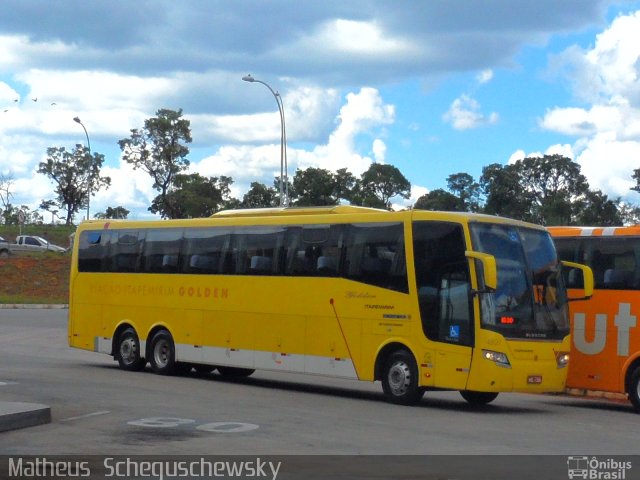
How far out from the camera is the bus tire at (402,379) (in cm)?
1839

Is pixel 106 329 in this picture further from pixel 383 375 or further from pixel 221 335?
pixel 383 375

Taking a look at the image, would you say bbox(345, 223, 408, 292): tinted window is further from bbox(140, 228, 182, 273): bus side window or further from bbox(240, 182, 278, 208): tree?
bbox(240, 182, 278, 208): tree

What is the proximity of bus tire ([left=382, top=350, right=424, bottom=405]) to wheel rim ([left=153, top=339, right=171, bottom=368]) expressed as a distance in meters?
6.25

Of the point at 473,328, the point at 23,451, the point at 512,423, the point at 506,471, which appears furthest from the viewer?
the point at 473,328

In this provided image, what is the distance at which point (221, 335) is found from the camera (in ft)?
73.3

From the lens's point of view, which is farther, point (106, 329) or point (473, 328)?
point (106, 329)

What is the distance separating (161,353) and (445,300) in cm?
786

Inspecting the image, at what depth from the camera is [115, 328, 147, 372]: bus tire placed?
79.4 feet

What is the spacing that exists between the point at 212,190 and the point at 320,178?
1467 cm

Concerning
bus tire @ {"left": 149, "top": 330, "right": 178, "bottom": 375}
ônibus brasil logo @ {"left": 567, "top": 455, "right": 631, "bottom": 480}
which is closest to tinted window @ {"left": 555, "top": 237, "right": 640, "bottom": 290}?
ônibus brasil logo @ {"left": 567, "top": 455, "right": 631, "bottom": 480}

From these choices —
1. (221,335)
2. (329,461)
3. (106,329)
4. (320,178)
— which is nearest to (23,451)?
(329,461)

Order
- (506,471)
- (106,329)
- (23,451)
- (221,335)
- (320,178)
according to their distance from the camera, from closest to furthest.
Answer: (506,471)
(23,451)
(221,335)
(106,329)
(320,178)

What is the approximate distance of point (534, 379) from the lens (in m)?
17.8

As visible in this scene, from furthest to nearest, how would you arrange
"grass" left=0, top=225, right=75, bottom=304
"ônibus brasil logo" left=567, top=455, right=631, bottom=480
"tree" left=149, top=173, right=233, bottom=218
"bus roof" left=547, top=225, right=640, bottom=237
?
"tree" left=149, top=173, right=233, bottom=218 → "grass" left=0, top=225, right=75, bottom=304 → "bus roof" left=547, top=225, right=640, bottom=237 → "ônibus brasil logo" left=567, top=455, right=631, bottom=480
